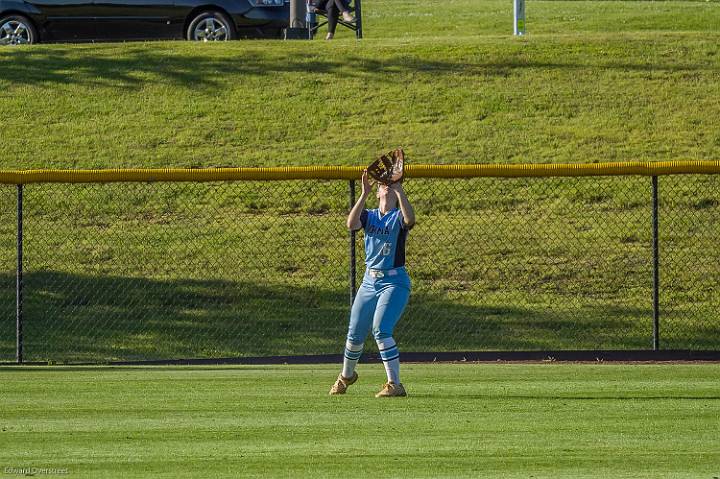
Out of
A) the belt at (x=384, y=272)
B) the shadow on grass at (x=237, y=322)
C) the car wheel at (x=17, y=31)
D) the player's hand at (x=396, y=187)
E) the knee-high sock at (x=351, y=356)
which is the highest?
the car wheel at (x=17, y=31)

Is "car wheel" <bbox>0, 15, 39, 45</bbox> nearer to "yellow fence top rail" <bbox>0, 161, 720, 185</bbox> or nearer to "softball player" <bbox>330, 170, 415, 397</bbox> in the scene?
"yellow fence top rail" <bbox>0, 161, 720, 185</bbox>

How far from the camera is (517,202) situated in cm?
1752

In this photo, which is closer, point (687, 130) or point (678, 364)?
point (678, 364)

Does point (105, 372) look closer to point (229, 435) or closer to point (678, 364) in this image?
point (229, 435)

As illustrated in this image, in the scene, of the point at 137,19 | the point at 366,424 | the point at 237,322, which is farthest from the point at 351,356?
the point at 137,19

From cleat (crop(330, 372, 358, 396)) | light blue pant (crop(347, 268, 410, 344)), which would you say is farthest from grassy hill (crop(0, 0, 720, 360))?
light blue pant (crop(347, 268, 410, 344))

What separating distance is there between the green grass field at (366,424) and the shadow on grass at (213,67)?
37.3 ft

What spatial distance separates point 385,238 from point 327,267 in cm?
641

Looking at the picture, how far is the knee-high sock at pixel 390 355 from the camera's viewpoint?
31.7 ft

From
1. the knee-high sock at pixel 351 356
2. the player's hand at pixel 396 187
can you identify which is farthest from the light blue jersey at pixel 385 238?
the knee-high sock at pixel 351 356

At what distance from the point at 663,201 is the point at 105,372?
28.7ft

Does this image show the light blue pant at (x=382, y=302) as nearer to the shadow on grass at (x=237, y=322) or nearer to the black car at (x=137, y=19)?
the shadow on grass at (x=237, y=322)

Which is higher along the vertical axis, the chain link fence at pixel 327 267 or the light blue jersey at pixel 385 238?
the light blue jersey at pixel 385 238

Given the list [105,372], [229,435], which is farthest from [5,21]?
[229,435]
